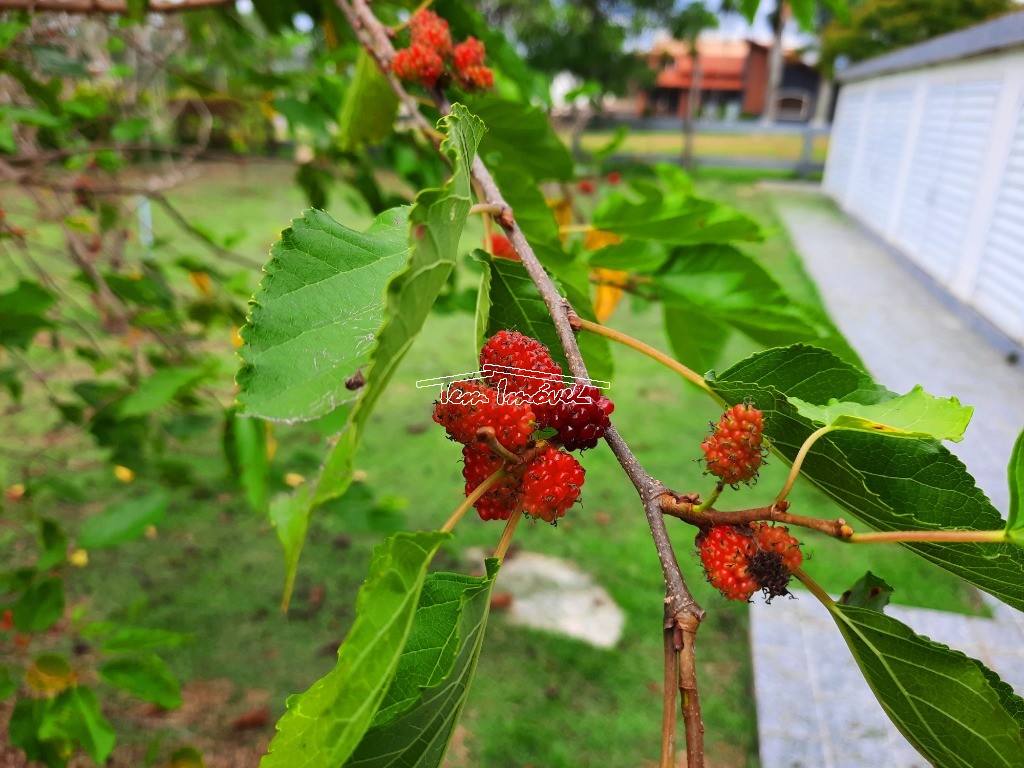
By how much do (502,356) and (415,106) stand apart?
1.26 ft

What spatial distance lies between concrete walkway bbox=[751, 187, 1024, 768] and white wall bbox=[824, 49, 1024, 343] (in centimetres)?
26

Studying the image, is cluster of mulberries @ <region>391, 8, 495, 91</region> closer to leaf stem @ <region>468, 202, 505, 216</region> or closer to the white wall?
leaf stem @ <region>468, 202, 505, 216</region>

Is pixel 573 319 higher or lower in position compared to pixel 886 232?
higher

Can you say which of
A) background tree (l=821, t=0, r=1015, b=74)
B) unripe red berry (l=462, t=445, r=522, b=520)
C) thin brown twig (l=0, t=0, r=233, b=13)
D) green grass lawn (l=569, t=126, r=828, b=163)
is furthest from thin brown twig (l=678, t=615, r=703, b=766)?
background tree (l=821, t=0, r=1015, b=74)

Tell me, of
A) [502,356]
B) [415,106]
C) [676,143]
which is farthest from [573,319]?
[676,143]

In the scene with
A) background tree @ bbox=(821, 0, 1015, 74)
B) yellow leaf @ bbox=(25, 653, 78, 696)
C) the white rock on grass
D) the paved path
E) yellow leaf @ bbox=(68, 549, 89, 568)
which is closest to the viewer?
yellow leaf @ bbox=(25, 653, 78, 696)

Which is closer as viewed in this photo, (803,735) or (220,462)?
(803,735)

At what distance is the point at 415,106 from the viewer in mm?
665

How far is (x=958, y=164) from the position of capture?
16.8 ft

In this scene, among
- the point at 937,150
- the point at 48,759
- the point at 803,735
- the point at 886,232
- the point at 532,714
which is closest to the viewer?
the point at 48,759

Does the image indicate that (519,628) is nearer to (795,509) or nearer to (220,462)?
(220,462)

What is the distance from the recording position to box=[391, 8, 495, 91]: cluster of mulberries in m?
0.64

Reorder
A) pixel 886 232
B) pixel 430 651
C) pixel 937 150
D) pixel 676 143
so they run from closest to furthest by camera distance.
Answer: pixel 430 651, pixel 937 150, pixel 886 232, pixel 676 143

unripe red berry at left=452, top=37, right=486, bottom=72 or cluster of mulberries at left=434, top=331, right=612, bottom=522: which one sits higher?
unripe red berry at left=452, top=37, right=486, bottom=72
